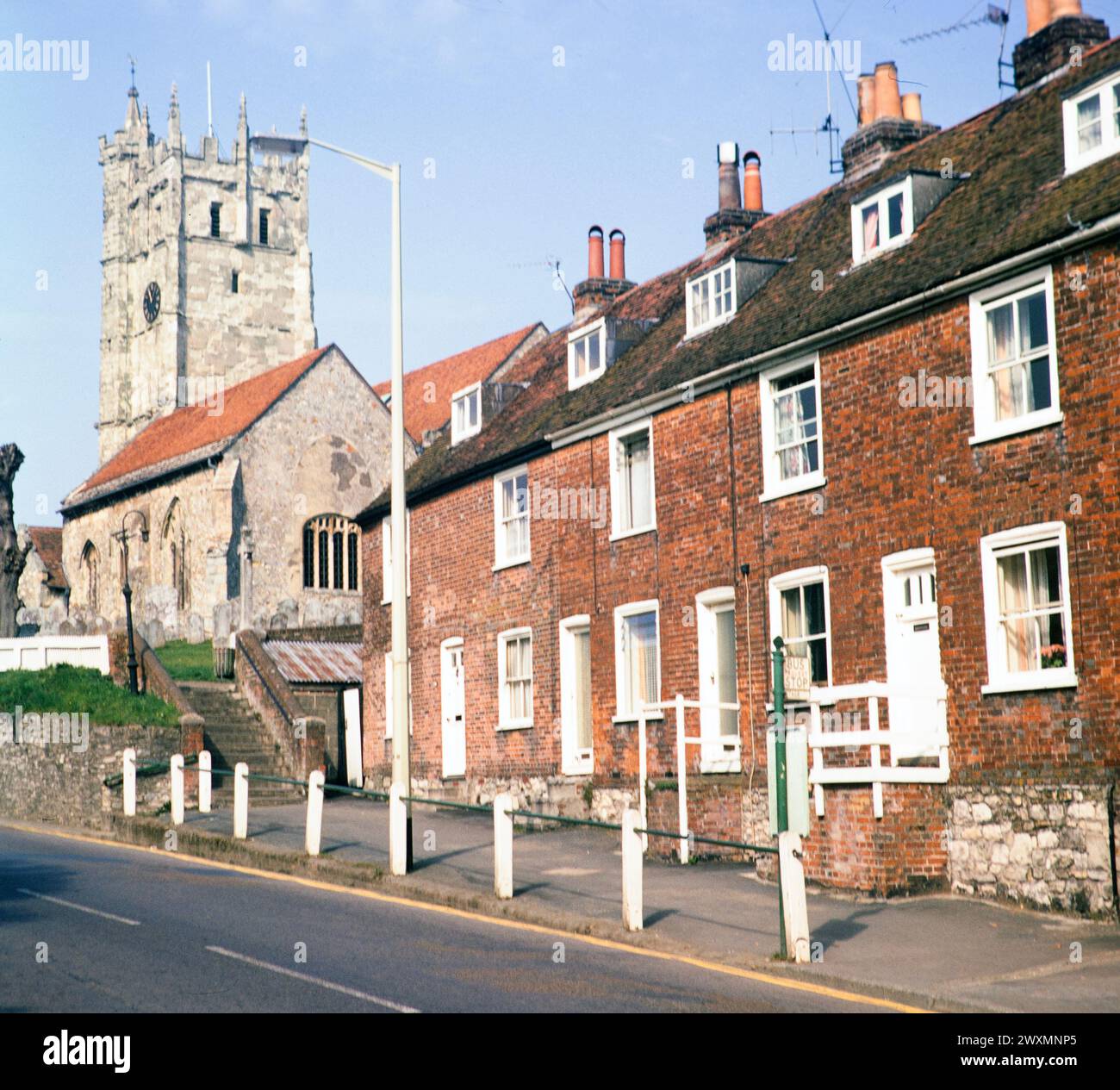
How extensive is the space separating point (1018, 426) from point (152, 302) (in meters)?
83.0

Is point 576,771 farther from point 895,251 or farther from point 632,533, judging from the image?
point 895,251

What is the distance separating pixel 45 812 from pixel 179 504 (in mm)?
33033

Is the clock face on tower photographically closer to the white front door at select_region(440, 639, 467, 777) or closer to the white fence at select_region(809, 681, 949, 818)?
the white front door at select_region(440, 639, 467, 777)

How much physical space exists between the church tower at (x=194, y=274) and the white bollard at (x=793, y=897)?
80381mm

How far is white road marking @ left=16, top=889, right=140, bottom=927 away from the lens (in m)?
14.6

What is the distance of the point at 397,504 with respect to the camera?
19703mm

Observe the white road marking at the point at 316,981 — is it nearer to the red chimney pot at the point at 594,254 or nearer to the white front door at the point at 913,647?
the white front door at the point at 913,647

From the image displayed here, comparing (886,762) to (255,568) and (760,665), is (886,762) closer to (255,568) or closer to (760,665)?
(760,665)

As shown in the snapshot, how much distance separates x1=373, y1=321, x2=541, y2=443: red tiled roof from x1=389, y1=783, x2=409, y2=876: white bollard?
144 ft

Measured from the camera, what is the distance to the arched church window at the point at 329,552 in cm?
5766

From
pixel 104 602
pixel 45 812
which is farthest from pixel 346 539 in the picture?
pixel 45 812

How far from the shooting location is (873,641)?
18922mm

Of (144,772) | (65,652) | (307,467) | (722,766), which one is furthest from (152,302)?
(722,766)

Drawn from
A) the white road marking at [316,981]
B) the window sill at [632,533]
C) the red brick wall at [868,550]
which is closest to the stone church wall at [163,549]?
the red brick wall at [868,550]
